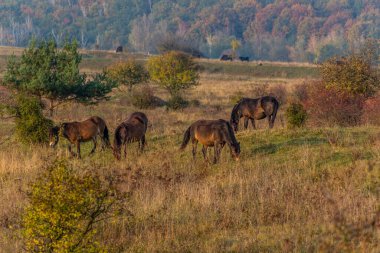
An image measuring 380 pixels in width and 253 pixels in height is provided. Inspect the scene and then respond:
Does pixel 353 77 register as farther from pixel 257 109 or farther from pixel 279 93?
pixel 279 93

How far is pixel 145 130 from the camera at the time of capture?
17656 mm

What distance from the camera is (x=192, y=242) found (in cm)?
902

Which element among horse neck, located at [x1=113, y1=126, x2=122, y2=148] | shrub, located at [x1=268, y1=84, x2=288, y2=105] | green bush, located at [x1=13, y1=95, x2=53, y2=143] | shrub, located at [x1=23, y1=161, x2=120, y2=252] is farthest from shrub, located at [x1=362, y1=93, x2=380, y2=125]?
shrub, located at [x1=268, y1=84, x2=288, y2=105]

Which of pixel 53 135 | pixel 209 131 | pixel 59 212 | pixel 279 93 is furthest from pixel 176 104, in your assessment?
pixel 59 212

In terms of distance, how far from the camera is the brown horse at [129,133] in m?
16.4

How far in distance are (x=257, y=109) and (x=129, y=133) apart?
239 inches

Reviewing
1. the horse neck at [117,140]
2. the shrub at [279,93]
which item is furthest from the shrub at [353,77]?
the shrub at [279,93]

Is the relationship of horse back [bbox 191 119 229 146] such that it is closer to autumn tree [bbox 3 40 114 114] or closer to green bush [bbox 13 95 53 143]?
green bush [bbox 13 95 53 143]

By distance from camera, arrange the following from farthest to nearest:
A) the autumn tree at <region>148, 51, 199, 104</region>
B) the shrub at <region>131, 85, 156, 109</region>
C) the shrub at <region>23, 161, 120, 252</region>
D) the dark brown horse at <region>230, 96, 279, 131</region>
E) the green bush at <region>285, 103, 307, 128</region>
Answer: the autumn tree at <region>148, 51, 199, 104</region>, the shrub at <region>131, 85, 156, 109</region>, the dark brown horse at <region>230, 96, 279, 131</region>, the green bush at <region>285, 103, 307, 128</region>, the shrub at <region>23, 161, 120, 252</region>

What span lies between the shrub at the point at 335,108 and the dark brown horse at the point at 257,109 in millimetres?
3280

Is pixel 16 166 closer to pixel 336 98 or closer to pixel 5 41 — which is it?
pixel 336 98

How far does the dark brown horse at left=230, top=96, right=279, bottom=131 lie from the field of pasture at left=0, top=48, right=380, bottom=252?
2461 millimetres

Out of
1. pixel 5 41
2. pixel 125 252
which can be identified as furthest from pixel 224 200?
pixel 5 41

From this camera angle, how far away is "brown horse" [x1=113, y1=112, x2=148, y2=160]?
16.4 meters
